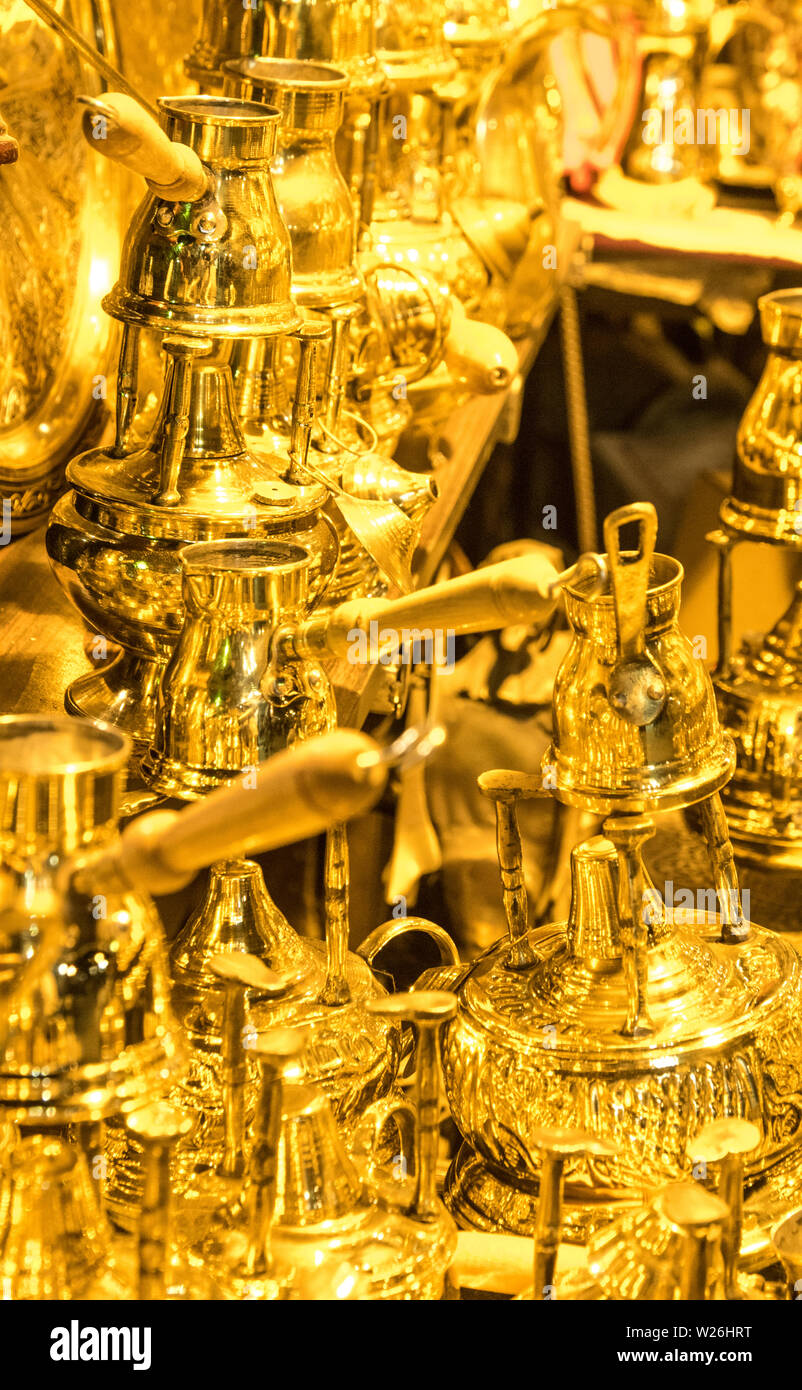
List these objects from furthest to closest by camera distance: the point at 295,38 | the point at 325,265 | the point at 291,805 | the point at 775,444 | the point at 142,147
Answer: the point at 775,444 < the point at 295,38 < the point at 325,265 < the point at 142,147 < the point at 291,805

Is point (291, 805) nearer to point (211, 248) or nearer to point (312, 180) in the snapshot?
point (211, 248)

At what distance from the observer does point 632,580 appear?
2.60ft

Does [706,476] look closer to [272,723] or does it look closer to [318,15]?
[318,15]

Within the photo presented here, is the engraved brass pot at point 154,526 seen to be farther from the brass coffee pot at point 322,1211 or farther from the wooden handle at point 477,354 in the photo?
the wooden handle at point 477,354

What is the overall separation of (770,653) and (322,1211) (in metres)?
0.84

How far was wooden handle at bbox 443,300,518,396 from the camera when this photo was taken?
142 centimetres

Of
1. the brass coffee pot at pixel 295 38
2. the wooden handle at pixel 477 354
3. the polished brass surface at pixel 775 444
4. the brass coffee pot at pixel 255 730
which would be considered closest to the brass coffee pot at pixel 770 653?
the polished brass surface at pixel 775 444

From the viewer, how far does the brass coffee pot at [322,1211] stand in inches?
25.3

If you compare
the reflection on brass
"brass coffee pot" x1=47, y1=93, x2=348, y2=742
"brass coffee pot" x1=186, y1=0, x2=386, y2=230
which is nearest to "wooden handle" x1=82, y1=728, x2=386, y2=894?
the reflection on brass

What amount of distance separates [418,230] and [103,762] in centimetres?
106

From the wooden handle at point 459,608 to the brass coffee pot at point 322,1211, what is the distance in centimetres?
14

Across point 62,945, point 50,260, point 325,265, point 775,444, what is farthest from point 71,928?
point 775,444

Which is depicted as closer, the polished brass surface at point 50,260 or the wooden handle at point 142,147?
the wooden handle at point 142,147

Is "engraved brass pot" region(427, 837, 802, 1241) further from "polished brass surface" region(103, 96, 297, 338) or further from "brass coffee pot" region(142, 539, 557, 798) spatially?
"polished brass surface" region(103, 96, 297, 338)
